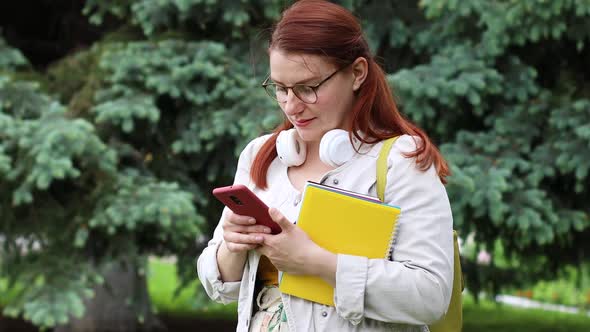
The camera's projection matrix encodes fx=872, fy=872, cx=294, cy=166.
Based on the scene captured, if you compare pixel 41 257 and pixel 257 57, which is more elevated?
pixel 257 57

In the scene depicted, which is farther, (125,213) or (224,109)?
(224,109)

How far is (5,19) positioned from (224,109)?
105 inches

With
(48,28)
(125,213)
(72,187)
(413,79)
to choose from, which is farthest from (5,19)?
(413,79)

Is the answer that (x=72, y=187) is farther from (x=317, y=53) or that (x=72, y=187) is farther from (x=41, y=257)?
(x=317, y=53)

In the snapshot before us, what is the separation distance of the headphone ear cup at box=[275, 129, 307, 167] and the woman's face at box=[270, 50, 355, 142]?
60 mm

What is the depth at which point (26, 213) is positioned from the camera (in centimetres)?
529

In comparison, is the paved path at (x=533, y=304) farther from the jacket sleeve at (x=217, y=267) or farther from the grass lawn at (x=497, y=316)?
the jacket sleeve at (x=217, y=267)

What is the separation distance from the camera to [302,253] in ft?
6.49

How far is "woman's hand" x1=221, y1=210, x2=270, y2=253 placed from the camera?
2049 mm

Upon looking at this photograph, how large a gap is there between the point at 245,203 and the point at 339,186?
0.24 metres

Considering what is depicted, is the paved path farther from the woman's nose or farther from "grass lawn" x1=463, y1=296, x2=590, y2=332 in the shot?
the woman's nose

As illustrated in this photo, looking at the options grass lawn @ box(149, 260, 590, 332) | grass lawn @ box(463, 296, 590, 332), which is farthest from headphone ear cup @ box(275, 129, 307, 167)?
grass lawn @ box(463, 296, 590, 332)

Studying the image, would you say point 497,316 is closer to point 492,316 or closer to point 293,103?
point 492,316

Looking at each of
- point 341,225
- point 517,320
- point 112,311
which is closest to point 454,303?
point 341,225
